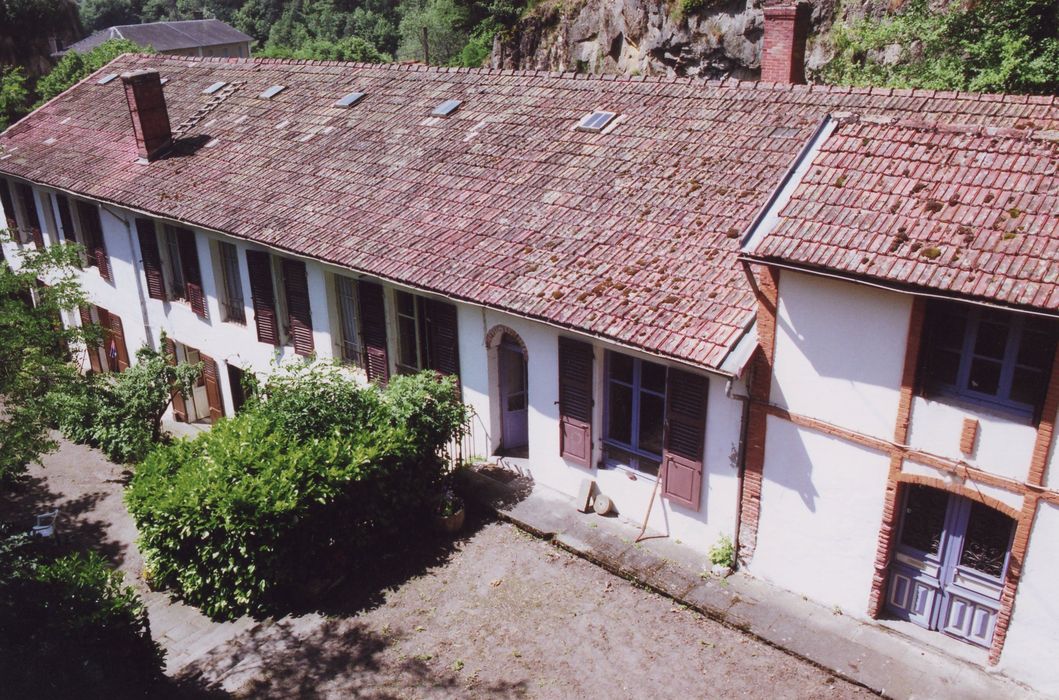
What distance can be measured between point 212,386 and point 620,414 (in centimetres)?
1080

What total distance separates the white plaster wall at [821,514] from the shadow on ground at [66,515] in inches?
407

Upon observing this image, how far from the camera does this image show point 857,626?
9.45 metres

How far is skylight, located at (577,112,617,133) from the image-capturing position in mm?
14078

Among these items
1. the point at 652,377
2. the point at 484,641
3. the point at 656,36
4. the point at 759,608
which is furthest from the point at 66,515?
the point at 656,36

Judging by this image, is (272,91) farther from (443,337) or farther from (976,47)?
(976,47)

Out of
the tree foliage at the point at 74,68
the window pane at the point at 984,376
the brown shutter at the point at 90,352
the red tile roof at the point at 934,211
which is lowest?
the brown shutter at the point at 90,352

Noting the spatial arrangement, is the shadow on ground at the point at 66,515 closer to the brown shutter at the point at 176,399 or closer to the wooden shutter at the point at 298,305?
the brown shutter at the point at 176,399

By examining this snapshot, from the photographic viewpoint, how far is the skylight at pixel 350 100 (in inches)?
707

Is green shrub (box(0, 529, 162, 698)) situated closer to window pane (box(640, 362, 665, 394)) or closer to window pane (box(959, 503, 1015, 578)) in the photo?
window pane (box(640, 362, 665, 394))

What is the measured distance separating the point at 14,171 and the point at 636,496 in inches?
716

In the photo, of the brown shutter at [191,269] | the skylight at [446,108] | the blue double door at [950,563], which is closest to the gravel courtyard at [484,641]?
the blue double door at [950,563]

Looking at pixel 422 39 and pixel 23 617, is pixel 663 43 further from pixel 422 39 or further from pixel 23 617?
pixel 422 39

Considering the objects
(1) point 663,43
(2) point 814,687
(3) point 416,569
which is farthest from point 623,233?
(1) point 663,43

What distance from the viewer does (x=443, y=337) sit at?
43.3 feet
